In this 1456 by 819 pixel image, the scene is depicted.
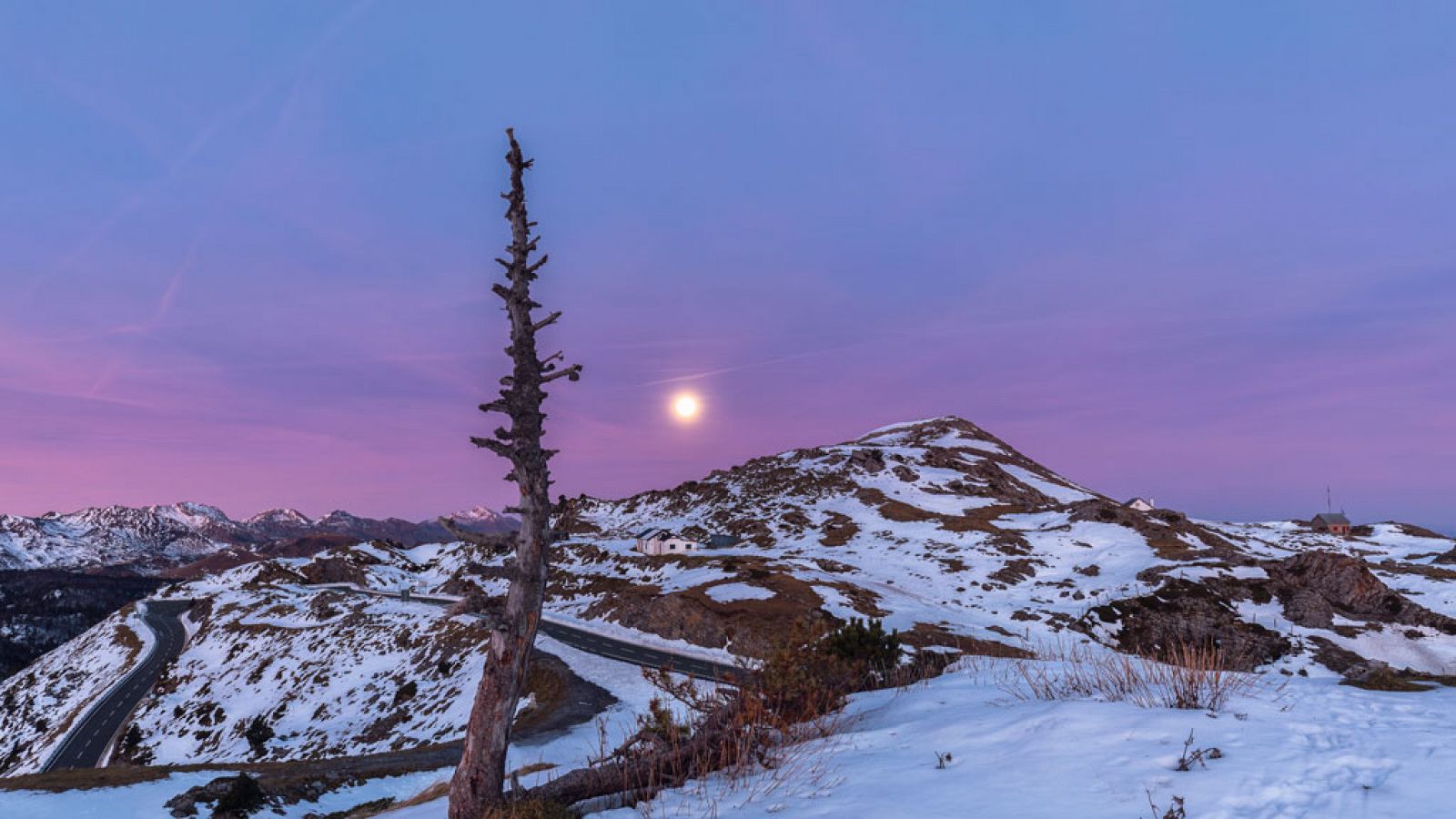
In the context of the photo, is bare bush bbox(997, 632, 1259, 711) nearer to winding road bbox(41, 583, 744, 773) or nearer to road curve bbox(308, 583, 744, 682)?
winding road bbox(41, 583, 744, 773)

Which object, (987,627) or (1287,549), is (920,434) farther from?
(987,627)

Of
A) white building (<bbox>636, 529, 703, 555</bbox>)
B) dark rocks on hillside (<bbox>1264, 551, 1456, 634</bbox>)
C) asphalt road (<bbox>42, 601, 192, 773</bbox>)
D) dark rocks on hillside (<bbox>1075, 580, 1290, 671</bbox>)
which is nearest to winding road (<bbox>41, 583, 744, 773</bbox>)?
asphalt road (<bbox>42, 601, 192, 773</bbox>)

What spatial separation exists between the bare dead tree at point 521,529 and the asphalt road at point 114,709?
220 feet

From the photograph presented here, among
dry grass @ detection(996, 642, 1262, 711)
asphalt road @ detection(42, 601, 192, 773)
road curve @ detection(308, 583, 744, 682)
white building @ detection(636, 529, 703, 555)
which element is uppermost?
white building @ detection(636, 529, 703, 555)

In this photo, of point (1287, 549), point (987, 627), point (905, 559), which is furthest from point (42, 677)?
point (1287, 549)

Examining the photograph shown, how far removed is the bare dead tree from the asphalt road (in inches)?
2641

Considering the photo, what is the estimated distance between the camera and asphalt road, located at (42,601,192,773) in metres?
58.2

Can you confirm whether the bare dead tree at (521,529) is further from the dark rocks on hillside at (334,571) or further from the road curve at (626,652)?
the dark rocks on hillside at (334,571)

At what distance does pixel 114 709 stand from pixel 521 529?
89418 mm

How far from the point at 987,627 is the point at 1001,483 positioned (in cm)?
9604

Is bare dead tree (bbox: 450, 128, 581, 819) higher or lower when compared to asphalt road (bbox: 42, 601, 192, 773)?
higher

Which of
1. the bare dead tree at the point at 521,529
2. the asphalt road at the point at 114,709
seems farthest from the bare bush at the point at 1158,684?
the asphalt road at the point at 114,709

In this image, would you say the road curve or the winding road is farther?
the winding road

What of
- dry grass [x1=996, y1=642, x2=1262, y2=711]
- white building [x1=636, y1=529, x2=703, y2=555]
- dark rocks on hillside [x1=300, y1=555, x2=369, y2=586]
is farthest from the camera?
Answer: dark rocks on hillside [x1=300, y1=555, x2=369, y2=586]
